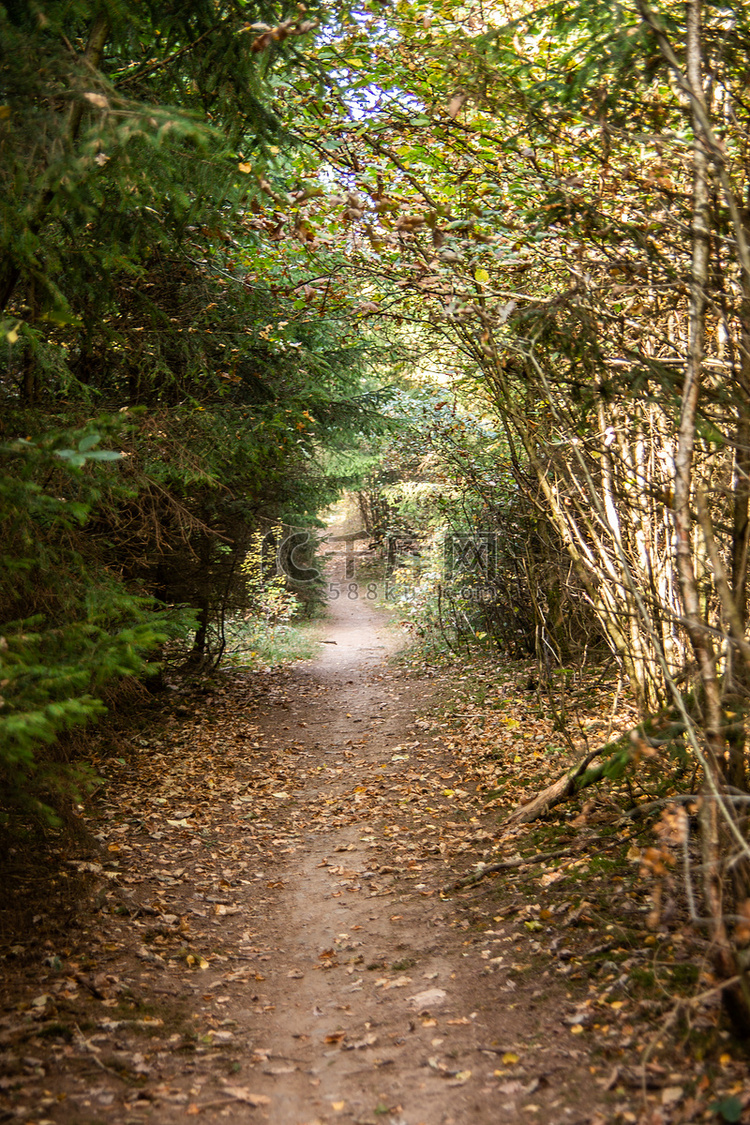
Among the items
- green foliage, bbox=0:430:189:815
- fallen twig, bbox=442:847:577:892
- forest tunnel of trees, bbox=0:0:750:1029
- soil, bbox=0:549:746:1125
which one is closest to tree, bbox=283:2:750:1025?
forest tunnel of trees, bbox=0:0:750:1029

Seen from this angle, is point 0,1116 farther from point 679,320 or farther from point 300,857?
point 679,320

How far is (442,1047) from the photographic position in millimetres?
3430

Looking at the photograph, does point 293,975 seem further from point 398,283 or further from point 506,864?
point 398,283

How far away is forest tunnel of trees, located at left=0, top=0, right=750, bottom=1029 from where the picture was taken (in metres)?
3.33

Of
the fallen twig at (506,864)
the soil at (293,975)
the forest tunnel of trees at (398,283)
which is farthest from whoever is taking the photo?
the fallen twig at (506,864)

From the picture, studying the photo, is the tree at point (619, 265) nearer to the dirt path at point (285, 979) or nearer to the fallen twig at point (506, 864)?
the dirt path at point (285, 979)

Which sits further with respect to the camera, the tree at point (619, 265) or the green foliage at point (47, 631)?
the tree at point (619, 265)

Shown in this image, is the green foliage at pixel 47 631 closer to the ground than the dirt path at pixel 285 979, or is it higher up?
higher up

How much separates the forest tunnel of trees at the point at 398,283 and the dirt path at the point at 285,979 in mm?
924

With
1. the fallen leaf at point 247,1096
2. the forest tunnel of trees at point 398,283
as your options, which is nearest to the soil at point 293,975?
the fallen leaf at point 247,1096

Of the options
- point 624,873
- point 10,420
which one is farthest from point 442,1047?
point 10,420

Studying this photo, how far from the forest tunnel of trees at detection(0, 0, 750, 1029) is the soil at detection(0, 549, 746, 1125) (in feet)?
2.79

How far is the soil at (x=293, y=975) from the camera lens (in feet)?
10.0

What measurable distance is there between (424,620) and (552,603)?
568 cm
